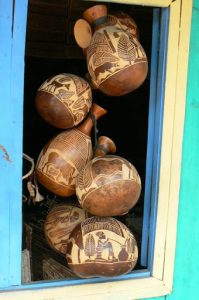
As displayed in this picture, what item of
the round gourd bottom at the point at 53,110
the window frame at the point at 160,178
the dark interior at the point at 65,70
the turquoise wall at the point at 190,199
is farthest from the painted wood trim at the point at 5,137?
the dark interior at the point at 65,70

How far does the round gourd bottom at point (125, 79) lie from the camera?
52.1 inches

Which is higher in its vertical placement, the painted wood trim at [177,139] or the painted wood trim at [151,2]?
the painted wood trim at [151,2]

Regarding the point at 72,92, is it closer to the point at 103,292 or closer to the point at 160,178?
the point at 160,178

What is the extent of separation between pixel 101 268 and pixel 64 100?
52cm

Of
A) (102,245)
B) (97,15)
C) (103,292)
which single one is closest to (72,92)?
(97,15)

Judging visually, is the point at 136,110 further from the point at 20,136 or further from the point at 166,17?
the point at 20,136

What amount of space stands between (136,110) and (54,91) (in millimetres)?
1233

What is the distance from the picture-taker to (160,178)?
1.45 meters

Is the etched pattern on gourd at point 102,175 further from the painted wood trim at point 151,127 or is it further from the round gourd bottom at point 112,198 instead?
the painted wood trim at point 151,127

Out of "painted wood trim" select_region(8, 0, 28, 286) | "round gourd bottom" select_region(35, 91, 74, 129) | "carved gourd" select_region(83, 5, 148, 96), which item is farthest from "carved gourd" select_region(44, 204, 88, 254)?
"carved gourd" select_region(83, 5, 148, 96)

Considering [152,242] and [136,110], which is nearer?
[152,242]

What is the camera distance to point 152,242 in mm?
1485

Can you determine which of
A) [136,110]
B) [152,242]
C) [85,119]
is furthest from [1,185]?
[136,110]

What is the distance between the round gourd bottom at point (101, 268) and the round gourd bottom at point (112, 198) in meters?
0.15
